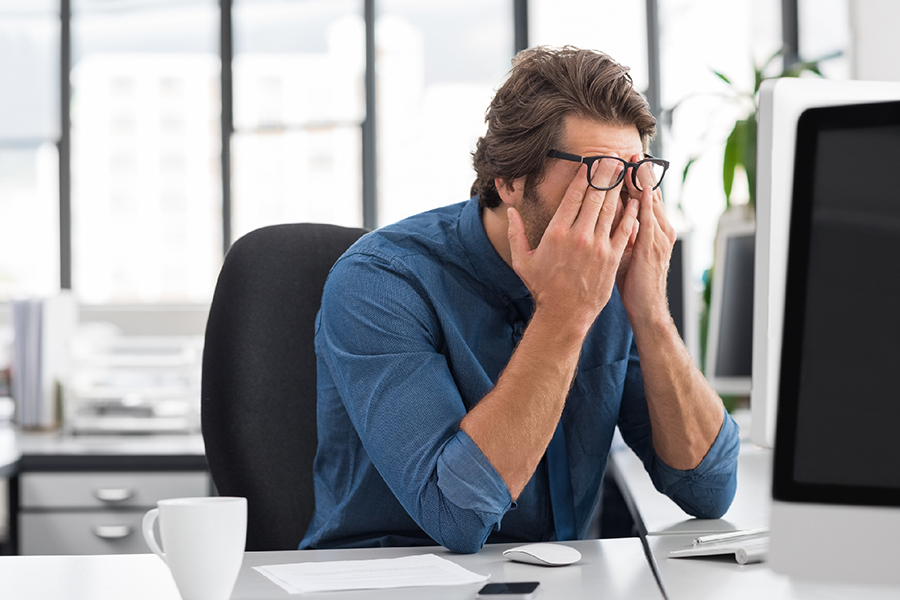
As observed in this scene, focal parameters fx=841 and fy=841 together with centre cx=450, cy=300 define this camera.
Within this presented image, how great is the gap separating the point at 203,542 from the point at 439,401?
35 centimetres

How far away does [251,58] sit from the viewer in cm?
363

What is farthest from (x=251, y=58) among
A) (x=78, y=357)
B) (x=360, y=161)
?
(x=78, y=357)

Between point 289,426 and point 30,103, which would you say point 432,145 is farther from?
point 289,426

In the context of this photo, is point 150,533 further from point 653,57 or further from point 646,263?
point 653,57

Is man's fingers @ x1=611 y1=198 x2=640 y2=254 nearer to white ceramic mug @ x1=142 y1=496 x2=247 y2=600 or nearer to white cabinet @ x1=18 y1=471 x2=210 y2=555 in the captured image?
white ceramic mug @ x1=142 y1=496 x2=247 y2=600

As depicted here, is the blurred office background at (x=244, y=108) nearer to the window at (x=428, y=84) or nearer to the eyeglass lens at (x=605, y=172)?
the window at (x=428, y=84)

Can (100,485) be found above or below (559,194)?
below

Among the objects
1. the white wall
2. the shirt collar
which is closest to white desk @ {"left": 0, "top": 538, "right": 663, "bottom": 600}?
the shirt collar

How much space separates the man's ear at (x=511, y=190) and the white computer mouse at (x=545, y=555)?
0.49 m

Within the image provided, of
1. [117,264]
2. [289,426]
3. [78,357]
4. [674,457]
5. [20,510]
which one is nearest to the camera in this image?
[674,457]

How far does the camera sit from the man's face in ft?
3.61

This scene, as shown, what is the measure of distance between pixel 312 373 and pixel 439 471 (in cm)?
42

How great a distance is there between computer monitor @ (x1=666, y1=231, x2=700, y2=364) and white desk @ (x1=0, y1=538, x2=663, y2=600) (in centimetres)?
126

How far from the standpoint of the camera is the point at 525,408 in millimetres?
934
